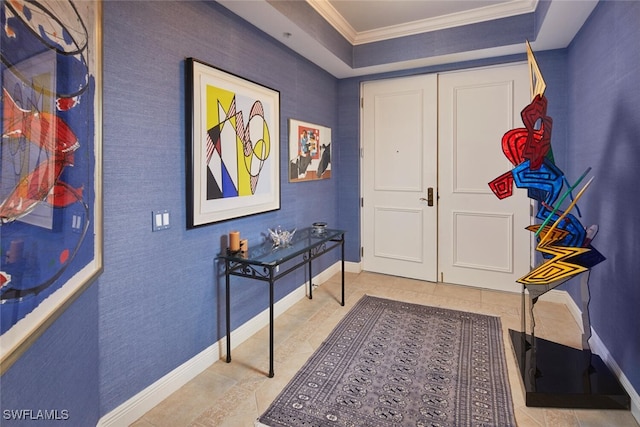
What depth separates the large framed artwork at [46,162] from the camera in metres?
0.82

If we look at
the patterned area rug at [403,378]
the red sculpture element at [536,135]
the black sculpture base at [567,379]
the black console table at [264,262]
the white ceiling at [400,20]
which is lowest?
the patterned area rug at [403,378]

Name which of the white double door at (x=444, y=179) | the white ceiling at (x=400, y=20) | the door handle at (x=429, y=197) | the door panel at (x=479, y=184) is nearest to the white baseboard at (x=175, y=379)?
the white double door at (x=444, y=179)

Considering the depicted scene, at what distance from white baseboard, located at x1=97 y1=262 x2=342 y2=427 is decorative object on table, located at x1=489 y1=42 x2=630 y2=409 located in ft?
6.26

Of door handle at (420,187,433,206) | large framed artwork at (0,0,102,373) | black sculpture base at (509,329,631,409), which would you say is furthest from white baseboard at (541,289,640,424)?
large framed artwork at (0,0,102,373)

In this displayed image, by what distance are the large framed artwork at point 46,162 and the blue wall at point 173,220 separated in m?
0.16

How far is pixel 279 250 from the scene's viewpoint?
8.38ft

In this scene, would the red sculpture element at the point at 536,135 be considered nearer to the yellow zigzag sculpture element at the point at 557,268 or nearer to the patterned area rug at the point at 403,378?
the yellow zigzag sculpture element at the point at 557,268

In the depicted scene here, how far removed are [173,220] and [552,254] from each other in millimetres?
2155

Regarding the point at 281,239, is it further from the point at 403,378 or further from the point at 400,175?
the point at 400,175

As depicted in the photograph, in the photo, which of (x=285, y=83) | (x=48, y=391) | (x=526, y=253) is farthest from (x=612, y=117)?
(x=48, y=391)

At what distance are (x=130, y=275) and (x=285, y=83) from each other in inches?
85.1

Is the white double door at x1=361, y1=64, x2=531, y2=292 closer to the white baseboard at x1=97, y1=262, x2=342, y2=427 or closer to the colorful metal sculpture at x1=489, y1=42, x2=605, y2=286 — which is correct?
the colorful metal sculpture at x1=489, y1=42, x2=605, y2=286

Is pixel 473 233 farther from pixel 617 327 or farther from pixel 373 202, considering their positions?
pixel 617 327

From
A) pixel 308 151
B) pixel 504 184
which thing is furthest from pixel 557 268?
pixel 308 151
